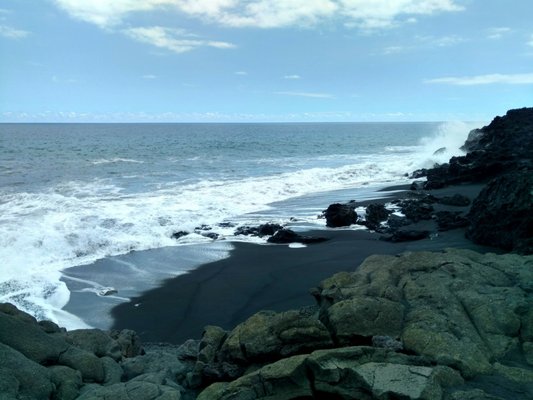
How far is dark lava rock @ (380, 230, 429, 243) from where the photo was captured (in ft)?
52.6

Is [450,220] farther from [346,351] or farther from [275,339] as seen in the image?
[346,351]

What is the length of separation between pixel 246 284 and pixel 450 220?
28.5ft

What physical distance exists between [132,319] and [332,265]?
579 centimetres

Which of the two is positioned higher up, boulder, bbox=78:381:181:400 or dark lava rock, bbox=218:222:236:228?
dark lava rock, bbox=218:222:236:228

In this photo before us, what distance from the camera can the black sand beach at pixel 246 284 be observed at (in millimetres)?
10891

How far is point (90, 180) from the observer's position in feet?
112

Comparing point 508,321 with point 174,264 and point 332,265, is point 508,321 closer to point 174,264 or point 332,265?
point 332,265

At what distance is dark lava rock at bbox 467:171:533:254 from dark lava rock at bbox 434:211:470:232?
163 cm

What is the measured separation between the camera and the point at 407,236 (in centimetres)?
1611

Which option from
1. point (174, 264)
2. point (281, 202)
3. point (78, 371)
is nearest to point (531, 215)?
point (174, 264)

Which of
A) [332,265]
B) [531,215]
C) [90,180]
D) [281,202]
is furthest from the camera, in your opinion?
[90,180]

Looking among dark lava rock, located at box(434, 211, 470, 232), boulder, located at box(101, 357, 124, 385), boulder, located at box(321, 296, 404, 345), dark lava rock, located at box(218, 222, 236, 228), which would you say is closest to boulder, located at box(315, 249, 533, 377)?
boulder, located at box(321, 296, 404, 345)

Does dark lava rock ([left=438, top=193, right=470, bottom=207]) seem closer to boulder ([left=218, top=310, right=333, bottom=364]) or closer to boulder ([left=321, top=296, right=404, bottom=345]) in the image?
boulder ([left=321, top=296, right=404, bottom=345])

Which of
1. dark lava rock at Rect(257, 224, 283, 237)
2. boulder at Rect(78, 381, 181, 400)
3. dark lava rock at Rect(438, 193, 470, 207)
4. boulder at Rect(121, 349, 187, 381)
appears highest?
dark lava rock at Rect(438, 193, 470, 207)
